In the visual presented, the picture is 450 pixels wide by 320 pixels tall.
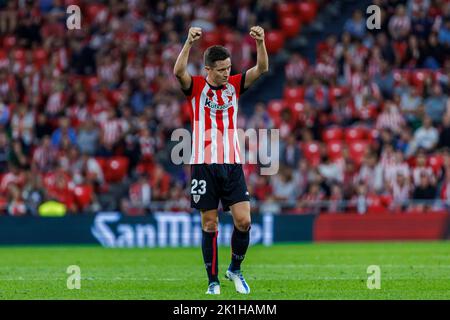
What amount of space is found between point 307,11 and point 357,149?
5825 mm

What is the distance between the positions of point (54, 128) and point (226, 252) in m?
9.18

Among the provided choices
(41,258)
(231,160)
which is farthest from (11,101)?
(231,160)

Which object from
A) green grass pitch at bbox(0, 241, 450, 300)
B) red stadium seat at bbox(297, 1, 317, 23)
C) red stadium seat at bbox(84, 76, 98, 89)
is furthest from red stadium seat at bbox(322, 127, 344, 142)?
red stadium seat at bbox(84, 76, 98, 89)

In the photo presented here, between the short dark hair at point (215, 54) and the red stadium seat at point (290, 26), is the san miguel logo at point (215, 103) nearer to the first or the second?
the short dark hair at point (215, 54)

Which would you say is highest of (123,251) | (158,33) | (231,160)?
(158,33)

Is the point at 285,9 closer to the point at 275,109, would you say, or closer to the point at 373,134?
the point at 275,109

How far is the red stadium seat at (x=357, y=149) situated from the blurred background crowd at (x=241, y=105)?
0.03 metres

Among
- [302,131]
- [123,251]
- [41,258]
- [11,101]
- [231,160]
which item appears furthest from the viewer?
[11,101]

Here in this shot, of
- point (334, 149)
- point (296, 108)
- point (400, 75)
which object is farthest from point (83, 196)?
point (400, 75)

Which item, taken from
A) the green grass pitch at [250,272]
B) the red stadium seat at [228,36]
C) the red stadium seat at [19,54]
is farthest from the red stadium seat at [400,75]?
the red stadium seat at [19,54]

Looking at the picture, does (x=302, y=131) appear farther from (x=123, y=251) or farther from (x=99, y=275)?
(x=99, y=275)

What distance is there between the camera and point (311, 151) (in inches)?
987

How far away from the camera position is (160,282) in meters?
12.9

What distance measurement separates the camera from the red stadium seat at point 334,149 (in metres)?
24.9
